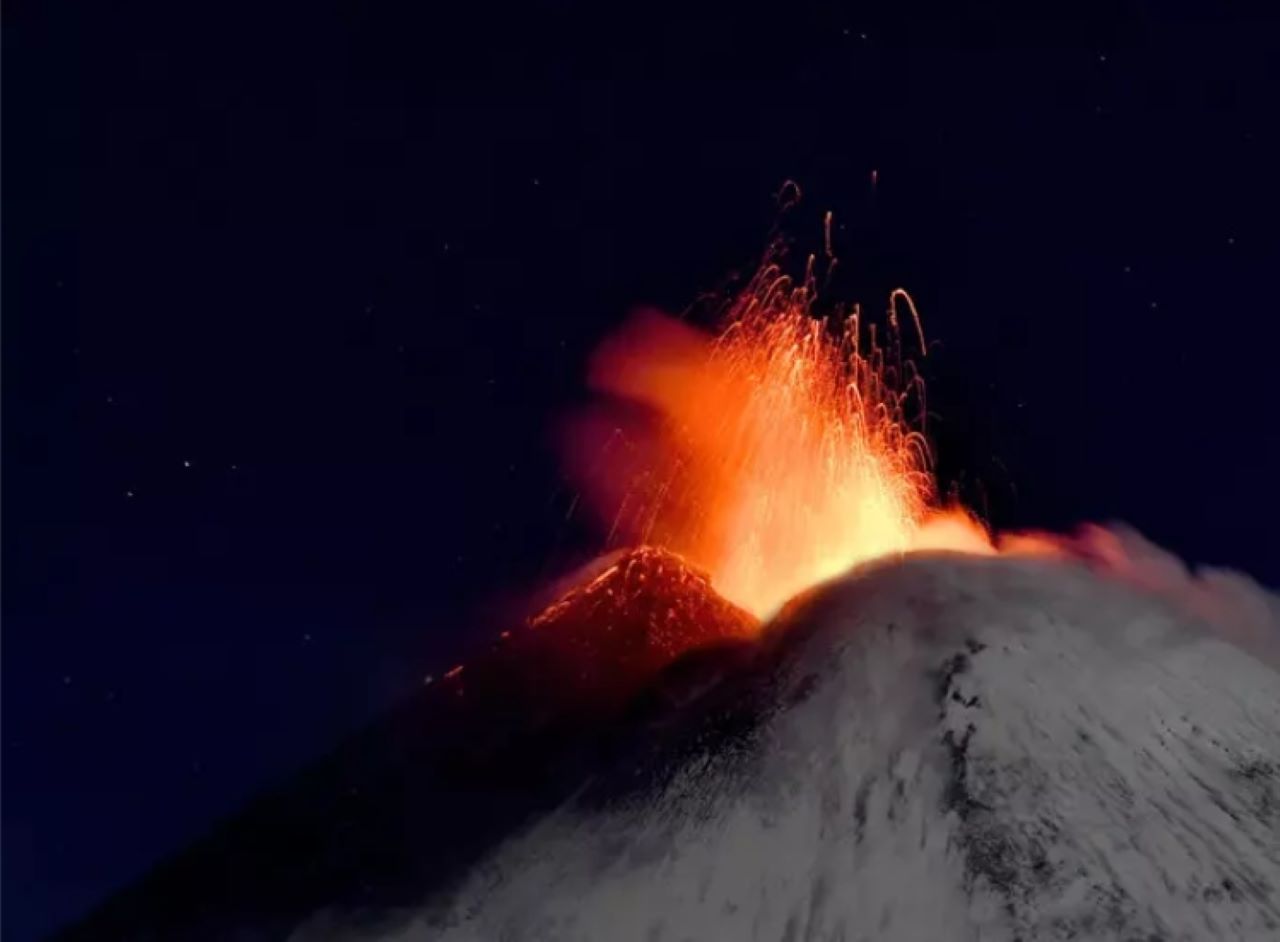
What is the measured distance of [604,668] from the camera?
51812mm

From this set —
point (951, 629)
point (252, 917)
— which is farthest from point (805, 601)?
point (252, 917)

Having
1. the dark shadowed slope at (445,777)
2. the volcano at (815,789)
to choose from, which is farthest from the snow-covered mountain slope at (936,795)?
the dark shadowed slope at (445,777)

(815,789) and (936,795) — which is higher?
(936,795)

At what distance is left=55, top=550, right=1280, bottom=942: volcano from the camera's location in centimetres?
3566

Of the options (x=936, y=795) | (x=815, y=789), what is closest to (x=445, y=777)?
(x=815, y=789)

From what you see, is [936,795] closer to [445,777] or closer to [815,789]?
[815,789]

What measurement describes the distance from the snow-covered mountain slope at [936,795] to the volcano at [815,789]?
9 cm

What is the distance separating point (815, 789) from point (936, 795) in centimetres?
398

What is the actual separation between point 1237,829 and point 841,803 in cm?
1084

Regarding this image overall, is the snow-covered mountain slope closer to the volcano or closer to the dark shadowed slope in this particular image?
the volcano

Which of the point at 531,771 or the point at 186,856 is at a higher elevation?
the point at 531,771

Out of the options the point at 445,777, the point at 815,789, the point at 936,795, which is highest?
the point at 936,795

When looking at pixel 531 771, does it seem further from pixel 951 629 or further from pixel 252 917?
pixel 951 629

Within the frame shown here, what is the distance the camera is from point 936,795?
38.5 metres
